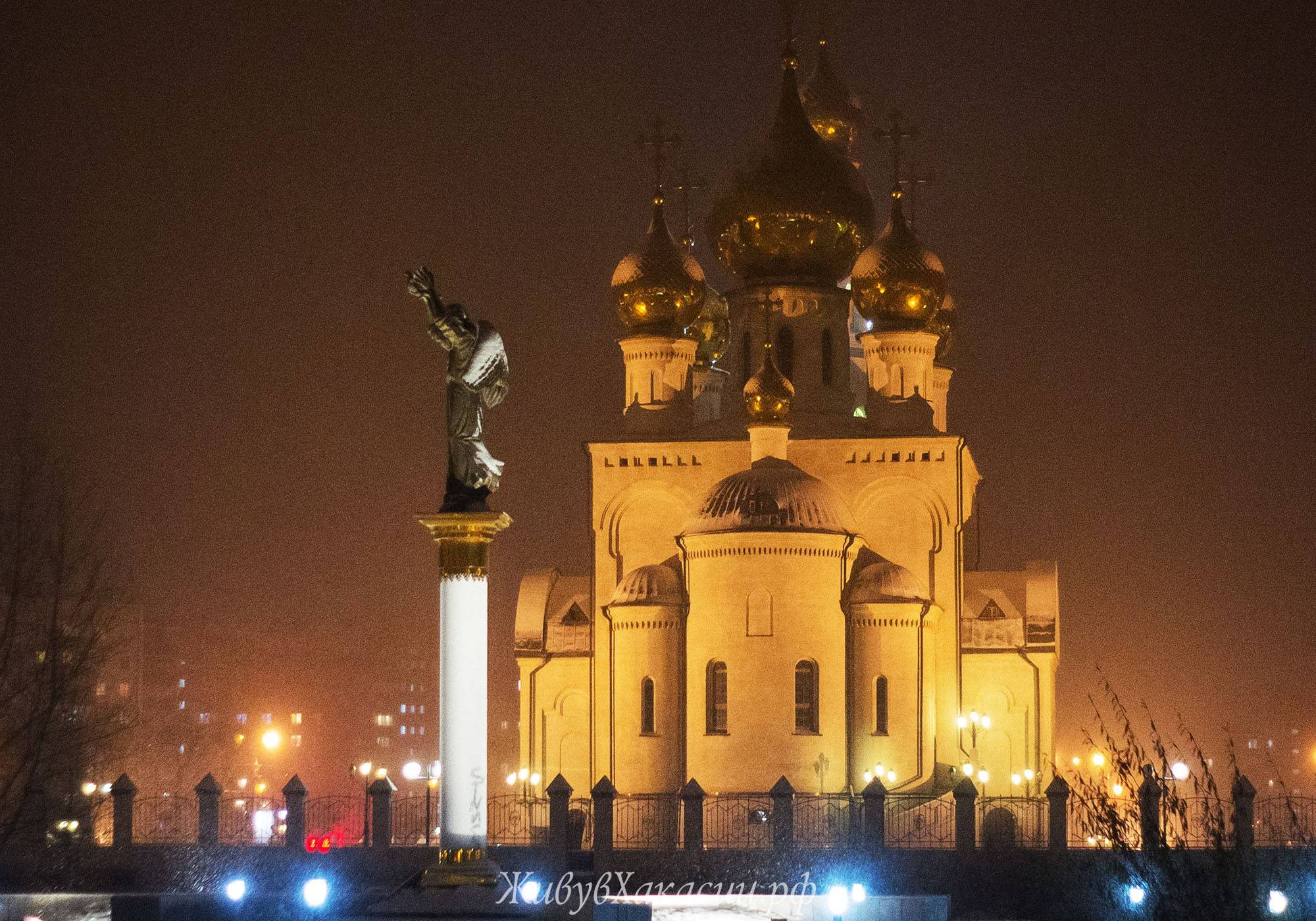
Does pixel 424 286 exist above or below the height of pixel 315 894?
above

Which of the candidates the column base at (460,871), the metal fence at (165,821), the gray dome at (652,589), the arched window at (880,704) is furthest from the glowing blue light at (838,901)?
the gray dome at (652,589)

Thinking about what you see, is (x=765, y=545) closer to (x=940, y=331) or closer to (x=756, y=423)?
(x=756, y=423)

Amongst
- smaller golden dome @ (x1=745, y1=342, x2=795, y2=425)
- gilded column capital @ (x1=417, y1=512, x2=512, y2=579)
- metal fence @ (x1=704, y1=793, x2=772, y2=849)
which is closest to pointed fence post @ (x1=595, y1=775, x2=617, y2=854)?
metal fence @ (x1=704, y1=793, x2=772, y2=849)

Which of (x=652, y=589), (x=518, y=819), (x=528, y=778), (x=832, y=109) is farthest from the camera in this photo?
(x=832, y=109)

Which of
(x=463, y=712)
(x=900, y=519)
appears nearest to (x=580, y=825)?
(x=900, y=519)

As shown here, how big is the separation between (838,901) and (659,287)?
788 inches

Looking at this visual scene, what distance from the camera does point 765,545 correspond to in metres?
33.8

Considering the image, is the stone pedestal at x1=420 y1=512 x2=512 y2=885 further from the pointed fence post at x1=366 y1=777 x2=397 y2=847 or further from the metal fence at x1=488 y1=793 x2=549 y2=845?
the metal fence at x1=488 y1=793 x2=549 y2=845

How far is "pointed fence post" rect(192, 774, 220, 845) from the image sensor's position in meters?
25.7

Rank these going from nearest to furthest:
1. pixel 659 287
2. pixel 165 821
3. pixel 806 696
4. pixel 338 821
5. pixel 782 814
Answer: pixel 782 814 → pixel 165 821 → pixel 806 696 → pixel 659 287 → pixel 338 821

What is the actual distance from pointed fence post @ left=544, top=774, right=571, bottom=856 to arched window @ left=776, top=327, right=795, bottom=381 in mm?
13263

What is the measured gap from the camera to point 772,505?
1332 inches

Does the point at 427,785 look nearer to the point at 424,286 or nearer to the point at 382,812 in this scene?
the point at 382,812

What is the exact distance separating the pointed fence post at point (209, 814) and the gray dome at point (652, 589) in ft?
33.8
